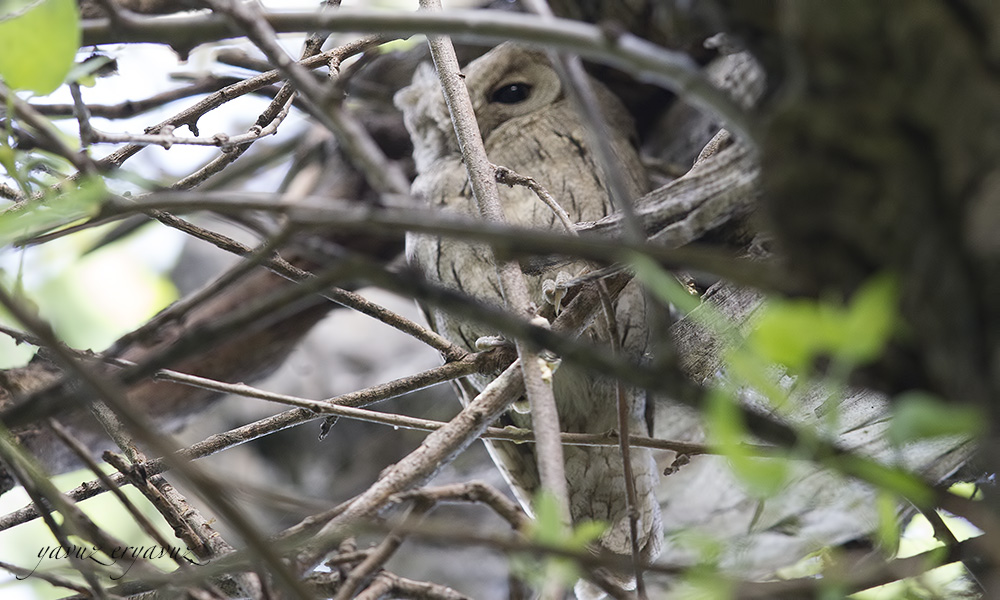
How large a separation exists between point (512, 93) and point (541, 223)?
0.36 m

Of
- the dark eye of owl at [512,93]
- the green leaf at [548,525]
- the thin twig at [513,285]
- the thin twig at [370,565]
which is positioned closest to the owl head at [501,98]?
the dark eye of owl at [512,93]

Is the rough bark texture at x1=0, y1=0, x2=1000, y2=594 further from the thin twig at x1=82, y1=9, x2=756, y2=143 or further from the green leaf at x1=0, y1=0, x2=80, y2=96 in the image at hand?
the green leaf at x1=0, y1=0, x2=80, y2=96

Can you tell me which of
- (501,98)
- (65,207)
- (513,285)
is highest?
(501,98)

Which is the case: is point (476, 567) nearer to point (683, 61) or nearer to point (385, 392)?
point (385, 392)

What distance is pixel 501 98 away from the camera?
1.58m

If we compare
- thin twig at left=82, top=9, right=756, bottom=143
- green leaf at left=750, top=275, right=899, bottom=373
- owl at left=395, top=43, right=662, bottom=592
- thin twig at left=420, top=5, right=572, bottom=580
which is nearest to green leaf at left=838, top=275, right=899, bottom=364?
green leaf at left=750, top=275, right=899, bottom=373

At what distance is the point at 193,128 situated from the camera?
1019mm

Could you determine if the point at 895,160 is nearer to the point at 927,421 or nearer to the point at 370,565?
the point at 927,421

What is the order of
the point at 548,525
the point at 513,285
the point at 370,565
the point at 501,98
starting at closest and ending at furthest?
the point at 548,525 → the point at 370,565 → the point at 513,285 → the point at 501,98

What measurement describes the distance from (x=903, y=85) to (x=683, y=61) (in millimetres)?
108

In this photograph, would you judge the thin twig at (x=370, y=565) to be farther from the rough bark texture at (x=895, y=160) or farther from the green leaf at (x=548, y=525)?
the rough bark texture at (x=895, y=160)

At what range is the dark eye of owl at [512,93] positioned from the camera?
5.16 ft

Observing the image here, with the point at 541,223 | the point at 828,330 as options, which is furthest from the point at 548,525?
the point at 541,223

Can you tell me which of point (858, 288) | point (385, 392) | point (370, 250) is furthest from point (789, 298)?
point (370, 250)
